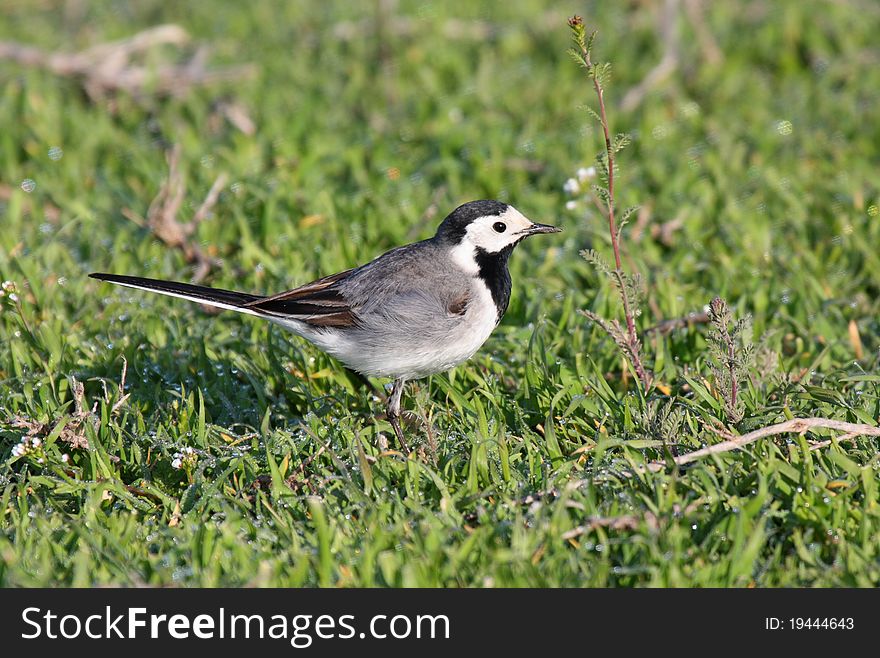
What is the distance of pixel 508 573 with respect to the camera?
148 inches

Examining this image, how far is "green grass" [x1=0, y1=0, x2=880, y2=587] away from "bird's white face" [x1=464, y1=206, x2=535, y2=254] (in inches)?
21.1

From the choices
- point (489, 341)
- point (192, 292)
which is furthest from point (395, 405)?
point (192, 292)

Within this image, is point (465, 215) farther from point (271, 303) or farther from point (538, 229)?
point (271, 303)

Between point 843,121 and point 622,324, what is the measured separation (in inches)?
137

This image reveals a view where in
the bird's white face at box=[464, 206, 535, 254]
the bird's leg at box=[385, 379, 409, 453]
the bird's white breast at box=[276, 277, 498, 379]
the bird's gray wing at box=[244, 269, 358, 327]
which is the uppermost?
the bird's white face at box=[464, 206, 535, 254]

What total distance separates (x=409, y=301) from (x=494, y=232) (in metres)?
0.52

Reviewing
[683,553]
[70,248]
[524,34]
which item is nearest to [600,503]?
[683,553]

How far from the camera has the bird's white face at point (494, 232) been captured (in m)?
5.11

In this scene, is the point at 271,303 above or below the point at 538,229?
below

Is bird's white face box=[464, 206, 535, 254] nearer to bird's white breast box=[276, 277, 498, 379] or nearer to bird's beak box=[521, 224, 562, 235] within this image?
bird's beak box=[521, 224, 562, 235]

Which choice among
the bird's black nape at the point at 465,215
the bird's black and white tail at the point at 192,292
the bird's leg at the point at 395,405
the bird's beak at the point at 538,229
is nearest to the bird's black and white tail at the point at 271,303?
the bird's black and white tail at the point at 192,292

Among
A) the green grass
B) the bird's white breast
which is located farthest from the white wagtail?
the green grass

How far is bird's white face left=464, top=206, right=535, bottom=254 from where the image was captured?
511cm

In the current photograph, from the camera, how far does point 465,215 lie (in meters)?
5.11
